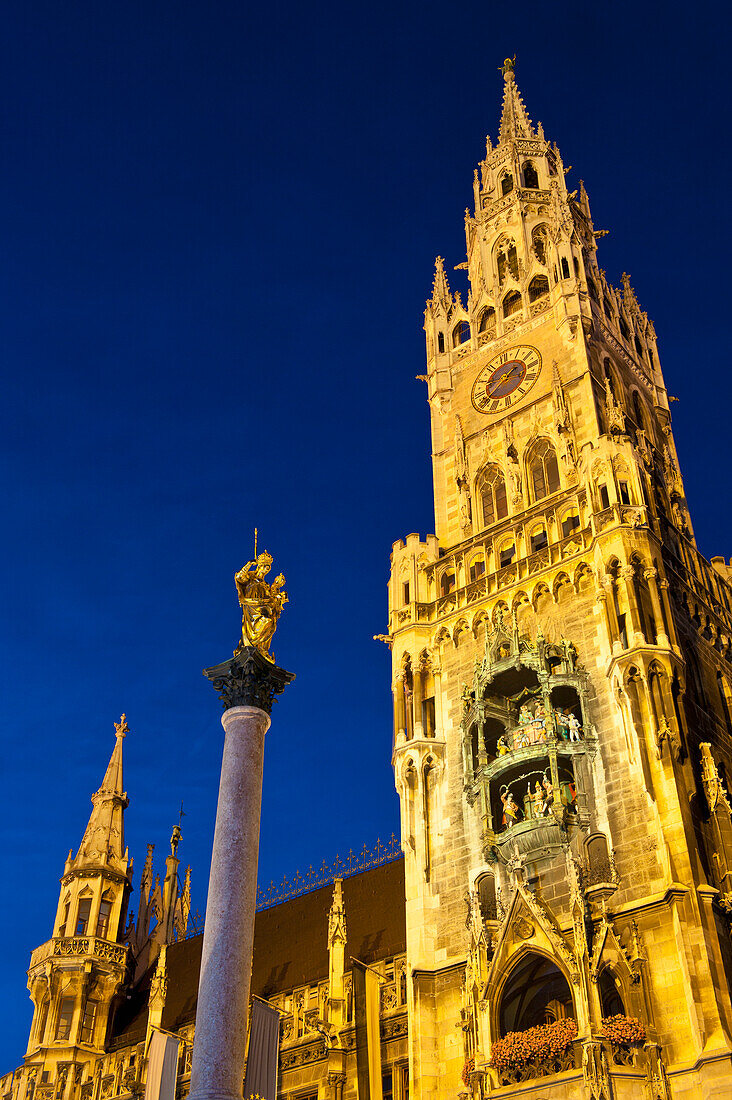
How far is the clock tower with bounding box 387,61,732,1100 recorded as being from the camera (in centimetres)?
2719

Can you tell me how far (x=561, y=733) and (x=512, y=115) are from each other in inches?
1482

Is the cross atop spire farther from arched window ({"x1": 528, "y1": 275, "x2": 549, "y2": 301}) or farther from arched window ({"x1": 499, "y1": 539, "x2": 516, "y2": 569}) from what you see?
arched window ({"x1": 499, "y1": 539, "x2": 516, "y2": 569})

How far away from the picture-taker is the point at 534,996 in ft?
98.9

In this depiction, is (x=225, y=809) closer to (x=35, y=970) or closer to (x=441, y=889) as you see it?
(x=441, y=889)

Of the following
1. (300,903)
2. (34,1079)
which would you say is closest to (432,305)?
(300,903)

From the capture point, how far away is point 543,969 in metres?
29.9

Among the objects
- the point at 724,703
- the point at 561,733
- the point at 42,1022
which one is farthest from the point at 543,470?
the point at 42,1022

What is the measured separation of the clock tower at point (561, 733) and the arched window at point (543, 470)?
0.39 ft

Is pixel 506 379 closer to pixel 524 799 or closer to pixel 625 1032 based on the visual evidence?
pixel 524 799

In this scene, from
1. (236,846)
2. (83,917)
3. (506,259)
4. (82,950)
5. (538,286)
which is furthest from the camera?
(506,259)

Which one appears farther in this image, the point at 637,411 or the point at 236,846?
the point at 637,411

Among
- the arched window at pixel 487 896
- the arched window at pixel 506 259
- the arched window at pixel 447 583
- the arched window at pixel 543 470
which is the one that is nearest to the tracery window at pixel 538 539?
the arched window at pixel 543 470

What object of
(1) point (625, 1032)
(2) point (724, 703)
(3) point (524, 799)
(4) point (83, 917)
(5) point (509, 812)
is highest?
(2) point (724, 703)

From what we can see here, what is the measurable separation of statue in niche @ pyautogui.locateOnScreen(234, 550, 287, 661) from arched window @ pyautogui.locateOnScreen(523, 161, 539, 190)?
108ft
